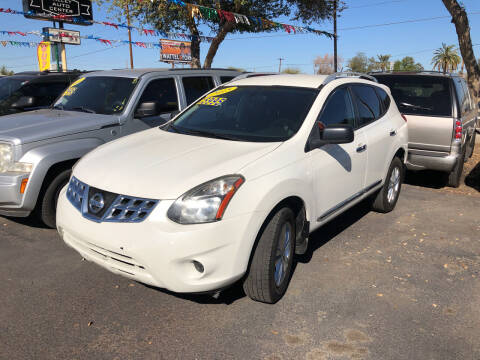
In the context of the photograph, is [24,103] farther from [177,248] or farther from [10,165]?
[177,248]

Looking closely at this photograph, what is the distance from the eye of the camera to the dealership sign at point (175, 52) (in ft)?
87.7

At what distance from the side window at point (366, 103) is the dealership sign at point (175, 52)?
22540 millimetres

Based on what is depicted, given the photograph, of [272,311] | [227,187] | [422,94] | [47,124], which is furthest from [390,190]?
[47,124]

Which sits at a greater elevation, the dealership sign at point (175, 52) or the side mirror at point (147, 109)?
the dealership sign at point (175, 52)

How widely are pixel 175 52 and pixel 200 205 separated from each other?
88.3 ft

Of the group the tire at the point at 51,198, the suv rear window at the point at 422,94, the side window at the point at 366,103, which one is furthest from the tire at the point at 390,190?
the tire at the point at 51,198

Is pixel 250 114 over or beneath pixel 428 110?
over

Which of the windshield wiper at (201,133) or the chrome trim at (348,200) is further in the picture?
the chrome trim at (348,200)

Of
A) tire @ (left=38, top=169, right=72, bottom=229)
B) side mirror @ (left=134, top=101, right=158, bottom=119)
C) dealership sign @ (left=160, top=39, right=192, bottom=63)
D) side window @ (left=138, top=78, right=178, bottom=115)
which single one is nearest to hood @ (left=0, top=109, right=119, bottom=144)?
side mirror @ (left=134, top=101, right=158, bottom=119)

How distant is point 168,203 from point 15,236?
9.67 feet

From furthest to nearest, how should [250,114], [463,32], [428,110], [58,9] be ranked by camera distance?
1. [58,9]
2. [463,32]
3. [428,110]
4. [250,114]

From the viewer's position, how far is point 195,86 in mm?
6457

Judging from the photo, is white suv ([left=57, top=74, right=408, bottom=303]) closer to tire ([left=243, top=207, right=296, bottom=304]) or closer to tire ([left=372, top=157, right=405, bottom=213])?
tire ([left=243, top=207, right=296, bottom=304])

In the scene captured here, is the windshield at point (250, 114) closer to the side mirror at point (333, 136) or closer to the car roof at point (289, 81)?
the car roof at point (289, 81)
